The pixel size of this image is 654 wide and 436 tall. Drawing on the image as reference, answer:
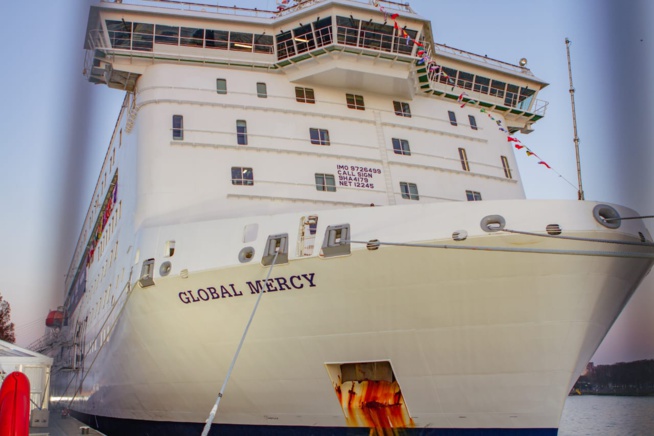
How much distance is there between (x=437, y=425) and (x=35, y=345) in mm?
37351

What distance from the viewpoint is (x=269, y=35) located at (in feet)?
53.3

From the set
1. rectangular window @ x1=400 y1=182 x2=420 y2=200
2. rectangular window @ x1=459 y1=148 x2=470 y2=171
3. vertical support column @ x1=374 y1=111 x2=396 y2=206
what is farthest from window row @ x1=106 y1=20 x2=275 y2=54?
rectangular window @ x1=459 y1=148 x2=470 y2=171

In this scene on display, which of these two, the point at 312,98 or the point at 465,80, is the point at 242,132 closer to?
the point at 312,98

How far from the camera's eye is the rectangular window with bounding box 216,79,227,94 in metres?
15.3

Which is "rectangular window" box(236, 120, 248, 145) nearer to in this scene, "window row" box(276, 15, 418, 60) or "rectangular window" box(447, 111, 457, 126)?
"window row" box(276, 15, 418, 60)

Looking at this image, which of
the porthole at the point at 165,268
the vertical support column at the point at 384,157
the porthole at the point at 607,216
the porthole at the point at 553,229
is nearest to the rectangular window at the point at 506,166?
the vertical support column at the point at 384,157

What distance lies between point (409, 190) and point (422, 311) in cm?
585

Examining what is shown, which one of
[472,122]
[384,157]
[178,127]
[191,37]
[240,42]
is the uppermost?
[191,37]

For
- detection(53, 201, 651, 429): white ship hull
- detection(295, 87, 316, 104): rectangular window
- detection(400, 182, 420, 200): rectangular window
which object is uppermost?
detection(295, 87, 316, 104): rectangular window

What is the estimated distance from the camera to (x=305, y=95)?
52.1ft

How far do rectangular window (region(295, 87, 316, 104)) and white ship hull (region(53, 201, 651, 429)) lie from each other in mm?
5669

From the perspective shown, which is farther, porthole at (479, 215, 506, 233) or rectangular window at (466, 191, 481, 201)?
rectangular window at (466, 191, 481, 201)

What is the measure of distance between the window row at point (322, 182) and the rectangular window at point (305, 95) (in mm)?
2351

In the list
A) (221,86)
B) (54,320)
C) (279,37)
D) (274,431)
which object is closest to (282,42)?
(279,37)
